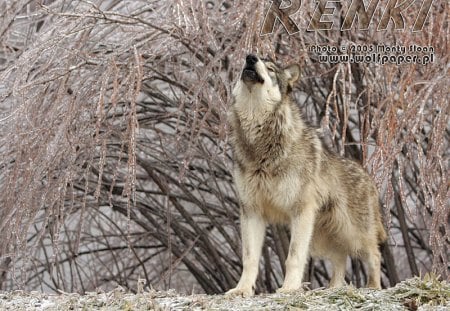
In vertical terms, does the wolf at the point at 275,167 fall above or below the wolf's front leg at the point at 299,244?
above

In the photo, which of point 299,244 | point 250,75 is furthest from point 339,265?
point 250,75

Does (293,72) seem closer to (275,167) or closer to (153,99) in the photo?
(275,167)

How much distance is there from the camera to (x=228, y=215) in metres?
10.2

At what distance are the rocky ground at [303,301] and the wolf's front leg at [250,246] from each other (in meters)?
1.18

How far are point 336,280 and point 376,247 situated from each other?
44cm

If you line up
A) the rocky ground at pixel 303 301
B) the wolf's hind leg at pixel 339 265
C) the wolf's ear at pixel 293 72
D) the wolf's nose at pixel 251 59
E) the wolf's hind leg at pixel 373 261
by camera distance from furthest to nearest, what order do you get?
the wolf's hind leg at pixel 339 265 → the wolf's hind leg at pixel 373 261 → the wolf's ear at pixel 293 72 → the wolf's nose at pixel 251 59 → the rocky ground at pixel 303 301

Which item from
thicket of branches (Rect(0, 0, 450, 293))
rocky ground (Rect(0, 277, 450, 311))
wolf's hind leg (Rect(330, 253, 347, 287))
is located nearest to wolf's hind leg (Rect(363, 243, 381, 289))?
wolf's hind leg (Rect(330, 253, 347, 287))

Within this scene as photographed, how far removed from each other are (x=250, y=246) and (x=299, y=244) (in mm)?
361

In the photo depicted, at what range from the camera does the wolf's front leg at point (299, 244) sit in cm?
700

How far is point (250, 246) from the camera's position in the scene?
7141 millimetres

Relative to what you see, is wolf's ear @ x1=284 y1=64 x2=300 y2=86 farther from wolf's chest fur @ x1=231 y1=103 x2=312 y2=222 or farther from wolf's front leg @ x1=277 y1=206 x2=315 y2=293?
wolf's front leg @ x1=277 y1=206 x2=315 y2=293

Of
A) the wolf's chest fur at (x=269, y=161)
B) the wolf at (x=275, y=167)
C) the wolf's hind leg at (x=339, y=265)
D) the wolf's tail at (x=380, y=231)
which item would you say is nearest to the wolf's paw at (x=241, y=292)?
the wolf at (x=275, y=167)

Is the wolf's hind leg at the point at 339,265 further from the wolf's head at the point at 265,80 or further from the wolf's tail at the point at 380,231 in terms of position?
the wolf's head at the point at 265,80

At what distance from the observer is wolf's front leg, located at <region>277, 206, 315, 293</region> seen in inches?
276
